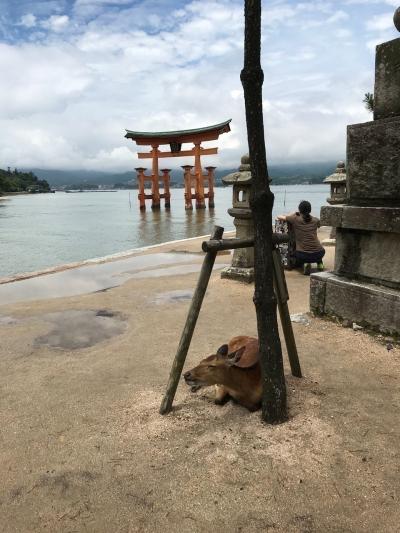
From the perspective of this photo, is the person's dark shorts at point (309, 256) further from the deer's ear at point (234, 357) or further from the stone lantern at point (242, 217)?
the deer's ear at point (234, 357)

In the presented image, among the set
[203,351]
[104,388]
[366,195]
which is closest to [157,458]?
[104,388]

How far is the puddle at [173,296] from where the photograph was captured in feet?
22.7

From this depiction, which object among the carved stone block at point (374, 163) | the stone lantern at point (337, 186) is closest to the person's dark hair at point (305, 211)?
the carved stone block at point (374, 163)

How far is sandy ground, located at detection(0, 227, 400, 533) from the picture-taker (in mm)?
2236

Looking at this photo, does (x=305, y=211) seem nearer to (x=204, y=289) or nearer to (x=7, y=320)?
(x=204, y=289)

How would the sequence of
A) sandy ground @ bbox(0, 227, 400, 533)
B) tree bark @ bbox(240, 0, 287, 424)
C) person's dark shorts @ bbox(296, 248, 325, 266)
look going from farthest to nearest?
person's dark shorts @ bbox(296, 248, 325, 266) → tree bark @ bbox(240, 0, 287, 424) → sandy ground @ bbox(0, 227, 400, 533)

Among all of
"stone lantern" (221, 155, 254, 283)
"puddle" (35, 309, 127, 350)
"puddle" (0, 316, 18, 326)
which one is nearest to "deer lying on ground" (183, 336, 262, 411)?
"puddle" (35, 309, 127, 350)

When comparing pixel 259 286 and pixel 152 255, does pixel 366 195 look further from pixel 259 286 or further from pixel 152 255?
pixel 152 255

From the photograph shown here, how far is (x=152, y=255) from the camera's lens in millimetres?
12719

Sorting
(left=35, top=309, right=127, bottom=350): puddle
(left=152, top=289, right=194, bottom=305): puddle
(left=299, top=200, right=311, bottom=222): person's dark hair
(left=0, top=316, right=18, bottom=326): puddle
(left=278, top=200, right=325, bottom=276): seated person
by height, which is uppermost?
(left=299, top=200, right=311, bottom=222): person's dark hair

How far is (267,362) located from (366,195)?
2.55 m

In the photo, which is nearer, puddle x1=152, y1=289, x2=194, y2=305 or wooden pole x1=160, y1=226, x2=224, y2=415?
wooden pole x1=160, y1=226, x2=224, y2=415

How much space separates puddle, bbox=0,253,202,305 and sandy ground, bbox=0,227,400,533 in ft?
11.1

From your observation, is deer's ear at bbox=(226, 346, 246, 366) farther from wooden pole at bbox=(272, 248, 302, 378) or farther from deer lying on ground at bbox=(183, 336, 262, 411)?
wooden pole at bbox=(272, 248, 302, 378)
